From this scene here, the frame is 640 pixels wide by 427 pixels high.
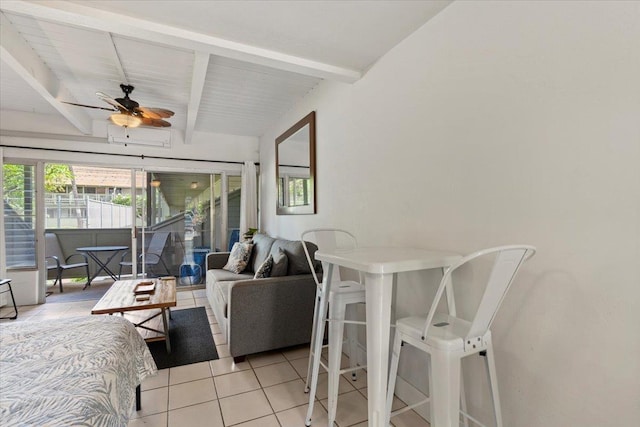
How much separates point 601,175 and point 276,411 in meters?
2.02

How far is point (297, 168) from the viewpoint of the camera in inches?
143

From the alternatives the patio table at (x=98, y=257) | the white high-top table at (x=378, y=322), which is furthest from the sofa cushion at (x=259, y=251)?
the patio table at (x=98, y=257)

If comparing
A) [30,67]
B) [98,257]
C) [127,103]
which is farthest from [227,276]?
[98,257]

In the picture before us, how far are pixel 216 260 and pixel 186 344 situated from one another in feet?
5.06

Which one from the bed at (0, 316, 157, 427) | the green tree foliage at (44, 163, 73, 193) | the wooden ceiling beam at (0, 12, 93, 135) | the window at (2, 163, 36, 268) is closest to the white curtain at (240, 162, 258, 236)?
the wooden ceiling beam at (0, 12, 93, 135)

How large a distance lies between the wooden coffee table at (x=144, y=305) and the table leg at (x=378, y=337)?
1.93 m

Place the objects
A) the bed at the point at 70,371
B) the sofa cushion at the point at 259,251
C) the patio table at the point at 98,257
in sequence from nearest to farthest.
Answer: the bed at the point at 70,371 < the sofa cushion at the point at 259,251 < the patio table at the point at 98,257

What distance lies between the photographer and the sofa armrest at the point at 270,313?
2.41 metres

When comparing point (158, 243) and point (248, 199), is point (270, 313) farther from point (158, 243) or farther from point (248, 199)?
point (158, 243)

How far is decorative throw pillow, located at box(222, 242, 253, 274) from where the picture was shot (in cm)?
378

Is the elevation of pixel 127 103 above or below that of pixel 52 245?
above

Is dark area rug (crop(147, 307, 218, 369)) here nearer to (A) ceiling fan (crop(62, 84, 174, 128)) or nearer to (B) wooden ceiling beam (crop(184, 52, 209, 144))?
(A) ceiling fan (crop(62, 84, 174, 128))

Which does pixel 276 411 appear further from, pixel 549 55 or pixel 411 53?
pixel 411 53

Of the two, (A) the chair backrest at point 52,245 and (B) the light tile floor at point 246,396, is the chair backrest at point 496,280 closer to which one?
(B) the light tile floor at point 246,396
